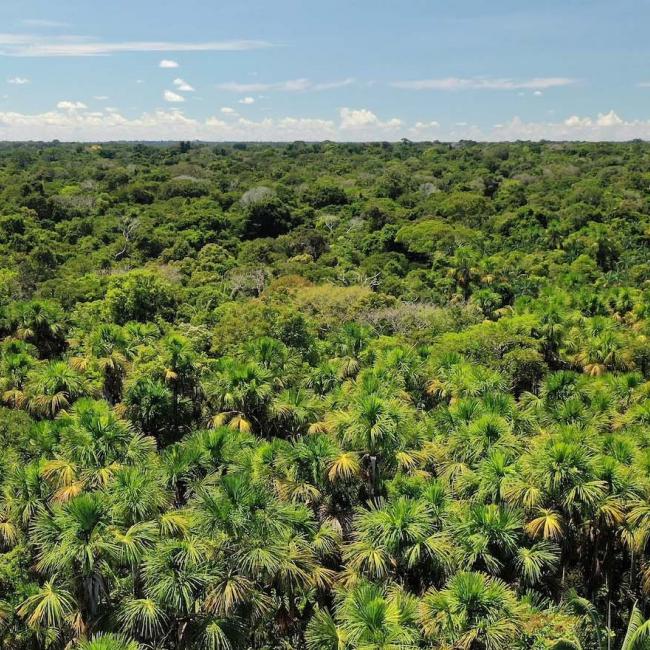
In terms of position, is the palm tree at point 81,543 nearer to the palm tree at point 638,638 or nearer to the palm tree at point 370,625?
the palm tree at point 370,625

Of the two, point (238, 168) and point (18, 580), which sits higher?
point (238, 168)

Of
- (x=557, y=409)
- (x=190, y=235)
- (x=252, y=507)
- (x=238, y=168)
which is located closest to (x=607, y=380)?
(x=557, y=409)

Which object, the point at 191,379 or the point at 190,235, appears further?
the point at 190,235

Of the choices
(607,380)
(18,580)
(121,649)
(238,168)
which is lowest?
(18,580)

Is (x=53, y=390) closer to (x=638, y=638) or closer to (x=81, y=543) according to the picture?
(x=81, y=543)

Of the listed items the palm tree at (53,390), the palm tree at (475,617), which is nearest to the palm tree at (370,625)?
the palm tree at (475,617)

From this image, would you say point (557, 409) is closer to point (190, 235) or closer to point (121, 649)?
point (121, 649)

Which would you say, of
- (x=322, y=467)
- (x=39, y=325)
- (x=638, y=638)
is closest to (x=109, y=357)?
(x=39, y=325)

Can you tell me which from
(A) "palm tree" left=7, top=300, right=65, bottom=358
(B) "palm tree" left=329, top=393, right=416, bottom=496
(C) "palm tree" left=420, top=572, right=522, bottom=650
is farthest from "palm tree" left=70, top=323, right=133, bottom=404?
(C) "palm tree" left=420, top=572, right=522, bottom=650
